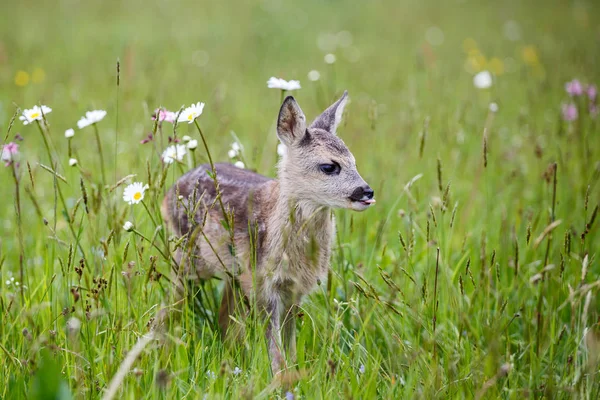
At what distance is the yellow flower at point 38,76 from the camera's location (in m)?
8.21

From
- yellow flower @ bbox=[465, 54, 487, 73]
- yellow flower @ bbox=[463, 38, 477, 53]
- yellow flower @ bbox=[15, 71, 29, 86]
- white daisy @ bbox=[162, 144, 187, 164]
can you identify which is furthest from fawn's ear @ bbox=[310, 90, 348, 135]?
yellow flower @ bbox=[463, 38, 477, 53]

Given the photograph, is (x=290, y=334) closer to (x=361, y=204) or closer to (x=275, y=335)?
(x=275, y=335)

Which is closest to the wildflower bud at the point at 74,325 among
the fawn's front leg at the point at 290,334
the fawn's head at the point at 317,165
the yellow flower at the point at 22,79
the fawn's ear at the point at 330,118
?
the fawn's front leg at the point at 290,334

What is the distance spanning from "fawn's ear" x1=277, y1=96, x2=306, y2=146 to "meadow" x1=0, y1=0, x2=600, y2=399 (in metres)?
0.46

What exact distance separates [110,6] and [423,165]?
9.26 meters

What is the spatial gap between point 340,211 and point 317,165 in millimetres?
977

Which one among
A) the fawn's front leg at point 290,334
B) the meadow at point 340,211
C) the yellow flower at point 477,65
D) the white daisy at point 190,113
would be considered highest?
the white daisy at point 190,113

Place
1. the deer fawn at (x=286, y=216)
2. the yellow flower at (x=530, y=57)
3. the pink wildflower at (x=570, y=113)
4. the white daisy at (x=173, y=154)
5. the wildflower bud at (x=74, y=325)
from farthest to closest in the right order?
the yellow flower at (x=530, y=57) < the pink wildflower at (x=570, y=113) < the deer fawn at (x=286, y=216) < the white daisy at (x=173, y=154) < the wildflower bud at (x=74, y=325)

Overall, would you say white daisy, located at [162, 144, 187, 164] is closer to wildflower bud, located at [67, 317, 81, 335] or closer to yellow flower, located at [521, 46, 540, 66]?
wildflower bud, located at [67, 317, 81, 335]

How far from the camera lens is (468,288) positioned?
415cm

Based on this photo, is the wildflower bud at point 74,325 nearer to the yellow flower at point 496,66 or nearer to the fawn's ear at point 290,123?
the fawn's ear at point 290,123

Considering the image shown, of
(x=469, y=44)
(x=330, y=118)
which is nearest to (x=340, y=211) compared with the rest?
(x=330, y=118)

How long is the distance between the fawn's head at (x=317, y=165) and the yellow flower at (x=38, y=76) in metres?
5.51

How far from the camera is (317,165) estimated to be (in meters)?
3.59
